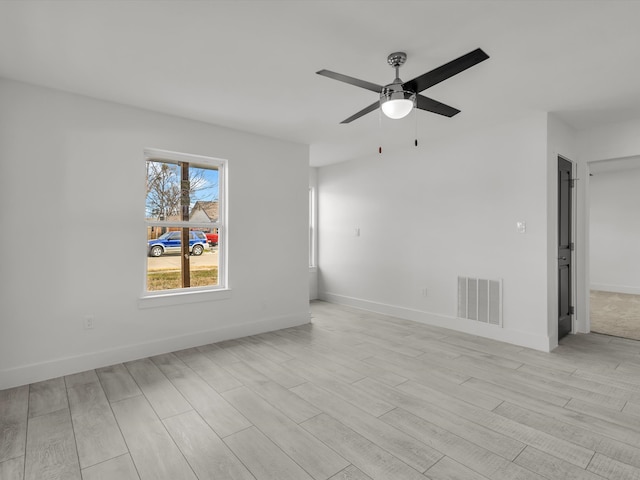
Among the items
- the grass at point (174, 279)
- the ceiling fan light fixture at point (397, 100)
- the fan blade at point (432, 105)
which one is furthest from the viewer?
the grass at point (174, 279)

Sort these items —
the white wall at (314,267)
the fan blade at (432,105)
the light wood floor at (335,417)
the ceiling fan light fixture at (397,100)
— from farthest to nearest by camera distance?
the white wall at (314,267) < the fan blade at (432,105) < the ceiling fan light fixture at (397,100) < the light wood floor at (335,417)

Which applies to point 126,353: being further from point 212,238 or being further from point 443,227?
point 443,227

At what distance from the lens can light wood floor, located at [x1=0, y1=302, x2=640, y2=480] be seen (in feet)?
6.40

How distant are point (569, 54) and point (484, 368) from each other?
272cm

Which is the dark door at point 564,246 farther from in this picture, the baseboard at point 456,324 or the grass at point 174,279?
the grass at point 174,279

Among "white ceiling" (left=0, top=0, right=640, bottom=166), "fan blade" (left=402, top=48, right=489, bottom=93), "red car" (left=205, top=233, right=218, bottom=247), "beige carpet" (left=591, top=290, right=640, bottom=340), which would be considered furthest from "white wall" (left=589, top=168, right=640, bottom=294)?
"red car" (left=205, top=233, right=218, bottom=247)

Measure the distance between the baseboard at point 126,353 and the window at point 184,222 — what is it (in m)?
0.55

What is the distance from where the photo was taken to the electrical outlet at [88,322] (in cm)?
331

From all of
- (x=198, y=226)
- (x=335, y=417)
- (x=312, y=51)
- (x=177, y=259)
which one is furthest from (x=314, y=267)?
(x=312, y=51)

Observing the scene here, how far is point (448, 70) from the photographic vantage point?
220 centimetres

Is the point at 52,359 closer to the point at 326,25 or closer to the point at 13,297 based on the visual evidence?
the point at 13,297

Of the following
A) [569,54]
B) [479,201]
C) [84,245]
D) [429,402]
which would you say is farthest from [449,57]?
[84,245]

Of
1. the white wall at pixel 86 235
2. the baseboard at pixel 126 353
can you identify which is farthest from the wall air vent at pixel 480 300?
the white wall at pixel 86 235

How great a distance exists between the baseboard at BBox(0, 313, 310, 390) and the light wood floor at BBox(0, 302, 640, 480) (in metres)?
0.10
